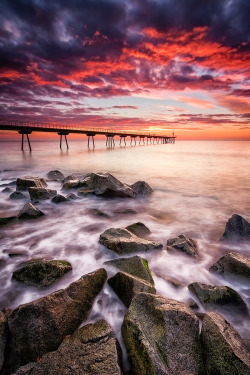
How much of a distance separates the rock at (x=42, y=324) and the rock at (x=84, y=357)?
0.52ft

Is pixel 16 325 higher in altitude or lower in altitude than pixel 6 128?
lower

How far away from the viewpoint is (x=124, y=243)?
393cm

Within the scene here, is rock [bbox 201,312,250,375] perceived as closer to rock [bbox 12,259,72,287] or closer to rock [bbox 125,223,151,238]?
rock [bbox 12,259,72,287]

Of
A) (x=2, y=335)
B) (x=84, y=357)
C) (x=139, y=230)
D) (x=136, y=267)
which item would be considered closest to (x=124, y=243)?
(x=136, y=267)

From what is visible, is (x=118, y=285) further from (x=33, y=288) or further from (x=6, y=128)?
(x=6, y=128)

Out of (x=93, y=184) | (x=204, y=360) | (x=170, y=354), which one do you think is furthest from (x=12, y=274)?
(x=93, y=184)

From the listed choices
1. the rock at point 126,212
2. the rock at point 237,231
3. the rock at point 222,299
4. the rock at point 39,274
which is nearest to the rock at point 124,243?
the rock at point 39,274

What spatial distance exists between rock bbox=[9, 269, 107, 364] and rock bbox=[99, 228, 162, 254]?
1596mm

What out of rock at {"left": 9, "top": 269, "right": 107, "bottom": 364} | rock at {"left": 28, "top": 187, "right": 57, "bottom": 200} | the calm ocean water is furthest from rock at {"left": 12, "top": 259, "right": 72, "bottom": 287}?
rock at {"left": 28, "top": 187, "right": 57, "bottom": 200}

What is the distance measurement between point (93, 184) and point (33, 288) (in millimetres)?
5716

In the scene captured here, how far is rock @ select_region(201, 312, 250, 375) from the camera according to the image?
5.80ft

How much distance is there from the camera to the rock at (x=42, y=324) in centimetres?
205

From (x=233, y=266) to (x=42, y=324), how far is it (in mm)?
2900

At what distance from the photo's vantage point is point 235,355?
179 centimetres
